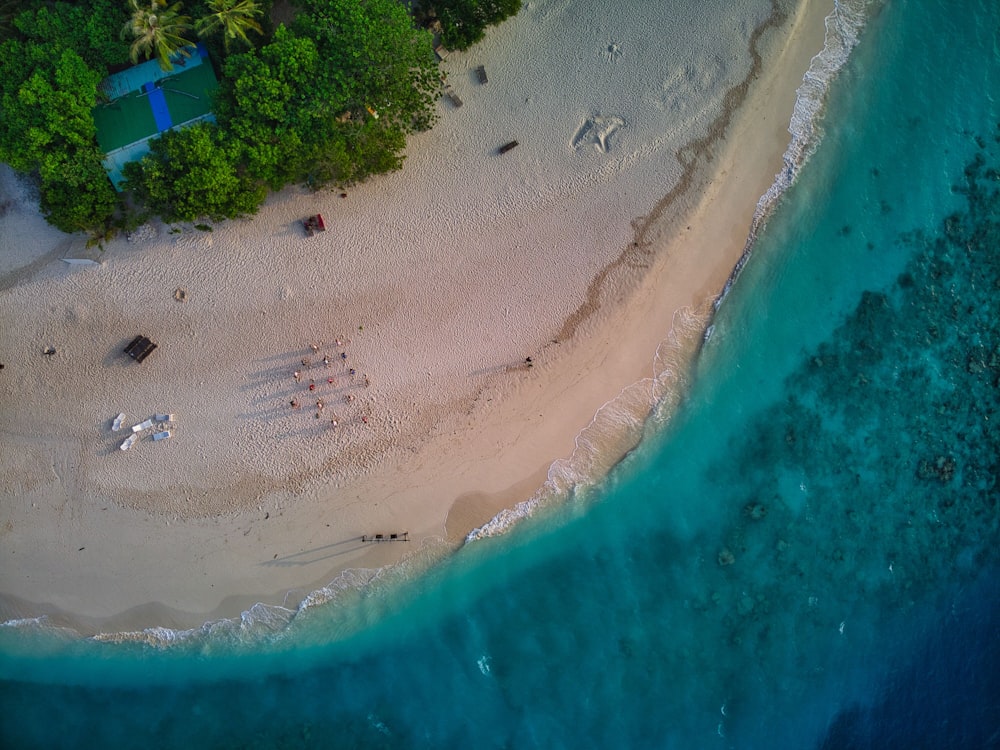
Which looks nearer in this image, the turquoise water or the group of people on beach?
the turquoise water

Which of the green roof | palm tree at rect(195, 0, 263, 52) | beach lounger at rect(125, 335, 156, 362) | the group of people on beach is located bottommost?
the group of people on beach

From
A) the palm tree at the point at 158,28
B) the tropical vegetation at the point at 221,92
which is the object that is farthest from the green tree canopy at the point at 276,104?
the palm tree at the point at 158,28

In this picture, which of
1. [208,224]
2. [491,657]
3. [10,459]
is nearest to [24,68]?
[208,224]

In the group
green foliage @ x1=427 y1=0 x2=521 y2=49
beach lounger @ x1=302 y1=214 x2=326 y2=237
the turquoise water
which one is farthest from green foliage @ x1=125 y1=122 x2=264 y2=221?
the turquoise water

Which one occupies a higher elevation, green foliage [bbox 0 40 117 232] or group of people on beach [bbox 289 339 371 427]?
green foliage [bbox 0 40 117 232]

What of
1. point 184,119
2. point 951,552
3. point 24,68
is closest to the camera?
point 24,68

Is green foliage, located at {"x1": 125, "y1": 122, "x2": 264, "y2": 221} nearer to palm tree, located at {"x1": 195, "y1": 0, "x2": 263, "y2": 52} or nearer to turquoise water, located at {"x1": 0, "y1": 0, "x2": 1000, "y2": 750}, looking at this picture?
palm tree, located at {"x1": 195, "y1": 0, "x2": 263, "y2": 52}

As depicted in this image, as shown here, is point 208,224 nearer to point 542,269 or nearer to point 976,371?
point 542,269

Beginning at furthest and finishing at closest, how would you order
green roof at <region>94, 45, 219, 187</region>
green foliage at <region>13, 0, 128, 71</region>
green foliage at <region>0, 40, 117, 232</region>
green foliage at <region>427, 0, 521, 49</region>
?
green foliage at <region>427, 0, 521, 49</region>
green roof at <region>94, 45, 219, 187</region>
green foliage at <region>13, 0, 128, 71</region>
green foliage at <region>0, 40, 117, 232</region>
